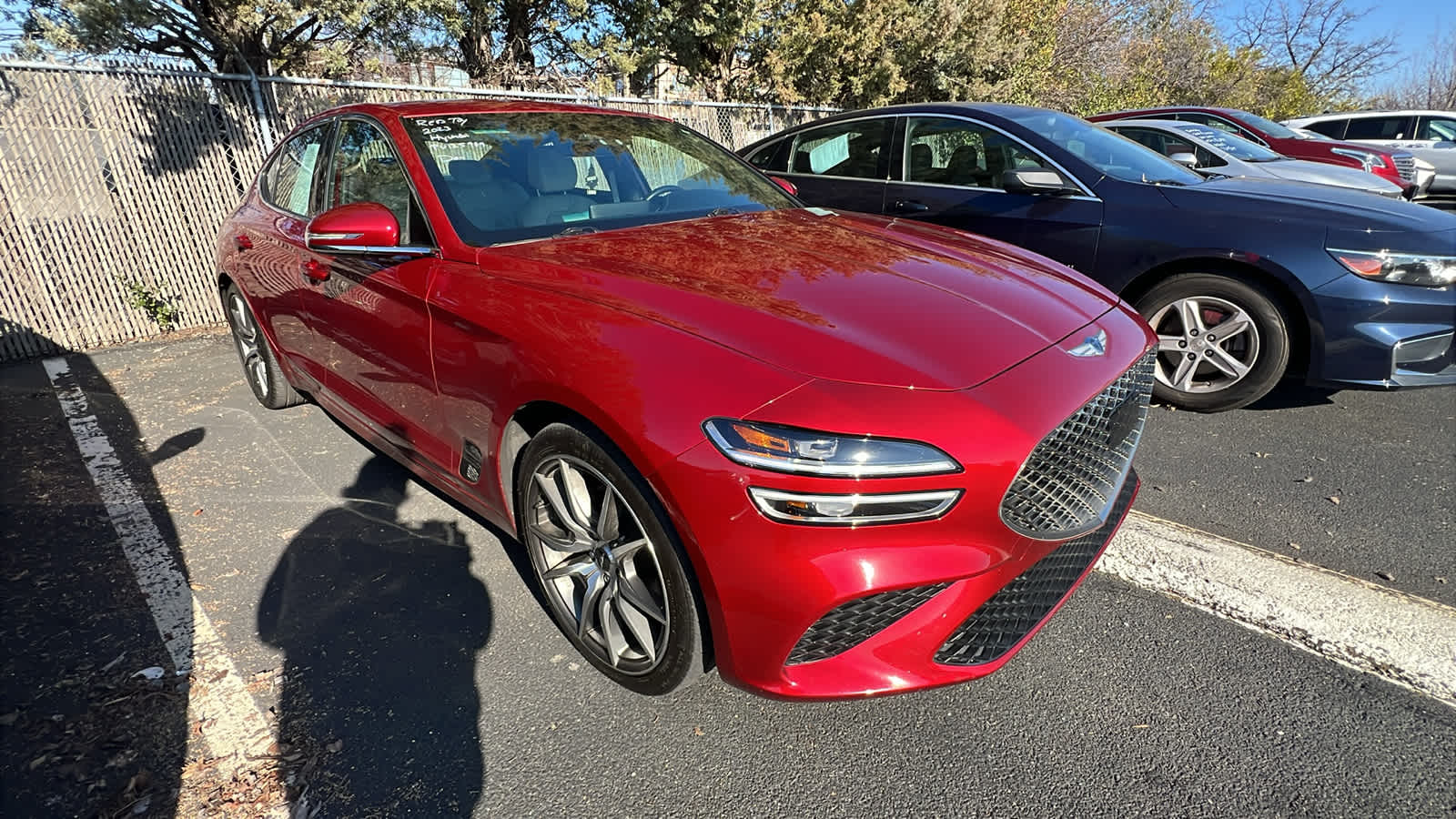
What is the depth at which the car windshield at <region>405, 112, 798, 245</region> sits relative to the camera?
8.36ft

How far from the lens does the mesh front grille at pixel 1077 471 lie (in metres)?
1.67

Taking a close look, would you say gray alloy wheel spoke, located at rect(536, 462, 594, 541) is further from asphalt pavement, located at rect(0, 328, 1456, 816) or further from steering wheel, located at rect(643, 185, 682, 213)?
steering wheel, located at rect(643, 185, 682, 213)

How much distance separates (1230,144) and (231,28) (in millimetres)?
11949

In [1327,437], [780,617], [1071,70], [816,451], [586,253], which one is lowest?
[1327,437]

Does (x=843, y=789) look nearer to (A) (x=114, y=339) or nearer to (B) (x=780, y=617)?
(B) (x=780, y=617)

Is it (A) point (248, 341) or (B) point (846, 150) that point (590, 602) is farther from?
(B) point (846, 150)

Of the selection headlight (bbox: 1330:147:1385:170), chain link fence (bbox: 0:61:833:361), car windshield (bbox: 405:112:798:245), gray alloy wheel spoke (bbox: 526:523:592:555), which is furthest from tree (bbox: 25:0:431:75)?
headlight (bbox: 1330:147:1385:170)

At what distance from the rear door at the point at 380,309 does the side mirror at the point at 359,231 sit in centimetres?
7

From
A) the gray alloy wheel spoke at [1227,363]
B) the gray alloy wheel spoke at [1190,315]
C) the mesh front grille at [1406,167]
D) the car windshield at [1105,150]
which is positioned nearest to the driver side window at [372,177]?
the car windshield at [1105,150]

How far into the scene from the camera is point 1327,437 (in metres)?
3.57

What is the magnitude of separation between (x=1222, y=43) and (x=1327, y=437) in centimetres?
3271

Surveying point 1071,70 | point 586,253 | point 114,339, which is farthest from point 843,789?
point 1071,70

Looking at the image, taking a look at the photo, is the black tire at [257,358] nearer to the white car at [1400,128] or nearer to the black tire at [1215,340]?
the black tire at [1215,340]

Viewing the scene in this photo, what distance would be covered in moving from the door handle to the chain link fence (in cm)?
422
